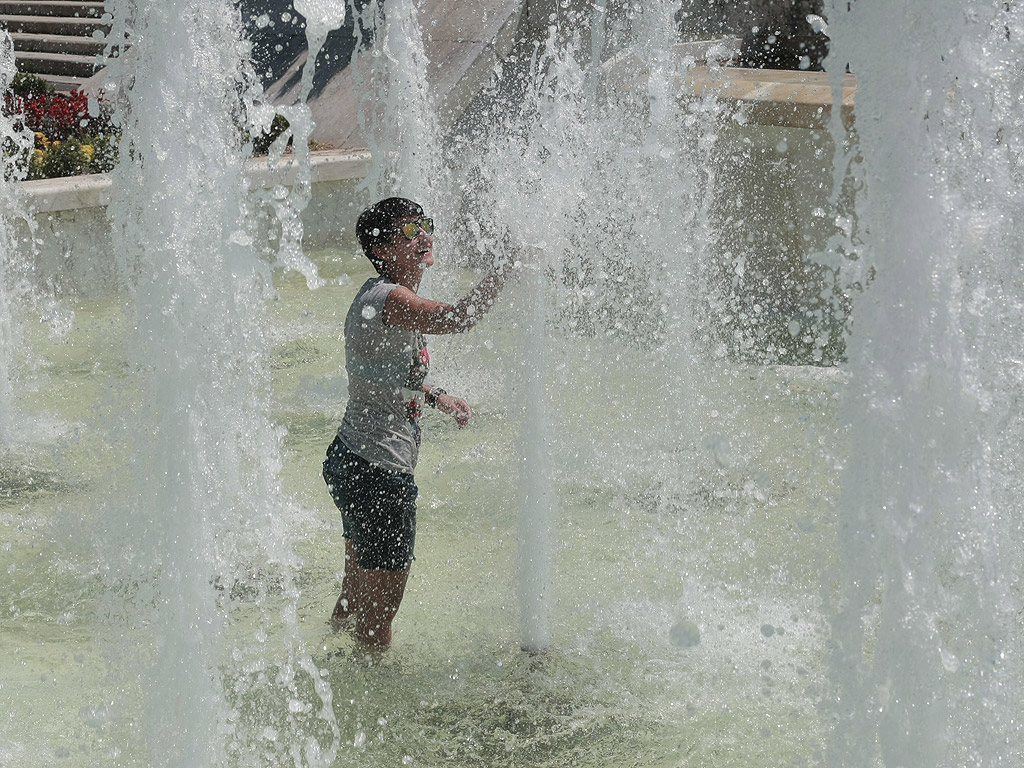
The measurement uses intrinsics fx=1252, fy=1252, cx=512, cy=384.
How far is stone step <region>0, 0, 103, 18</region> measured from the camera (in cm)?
1419

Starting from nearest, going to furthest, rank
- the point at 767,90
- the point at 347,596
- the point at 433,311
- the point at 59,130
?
the point at 433,311 < the point at 347,596 < the point at 767,90 < the point at 59,130

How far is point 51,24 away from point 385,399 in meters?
12.1

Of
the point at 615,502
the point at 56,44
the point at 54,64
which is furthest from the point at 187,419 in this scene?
the point at 56,44

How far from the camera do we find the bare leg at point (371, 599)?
3812 mm

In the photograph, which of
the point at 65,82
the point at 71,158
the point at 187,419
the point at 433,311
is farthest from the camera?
the point at 65,82

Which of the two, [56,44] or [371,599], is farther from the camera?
[56,44]

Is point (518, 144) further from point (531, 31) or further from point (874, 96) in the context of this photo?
point (874, 96)

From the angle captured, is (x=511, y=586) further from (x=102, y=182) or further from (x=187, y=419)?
(x=102, y=182)

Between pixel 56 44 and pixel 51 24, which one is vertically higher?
→ pixel 51 24

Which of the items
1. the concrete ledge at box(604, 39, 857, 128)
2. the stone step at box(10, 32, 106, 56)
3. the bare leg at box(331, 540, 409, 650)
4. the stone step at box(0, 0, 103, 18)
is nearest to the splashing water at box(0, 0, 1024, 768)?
the bare leg at box(331, 540, 409, 650)

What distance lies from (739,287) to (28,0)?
33.6ft

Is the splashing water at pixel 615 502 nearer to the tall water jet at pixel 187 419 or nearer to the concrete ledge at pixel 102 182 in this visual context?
the tall water jet at pixel 187 419

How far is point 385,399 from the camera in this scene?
12.3 ft

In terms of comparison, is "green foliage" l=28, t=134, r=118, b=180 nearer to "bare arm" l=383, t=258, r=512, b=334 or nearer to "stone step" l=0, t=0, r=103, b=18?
"stone step" l=0, t=0, r=103, b=18
